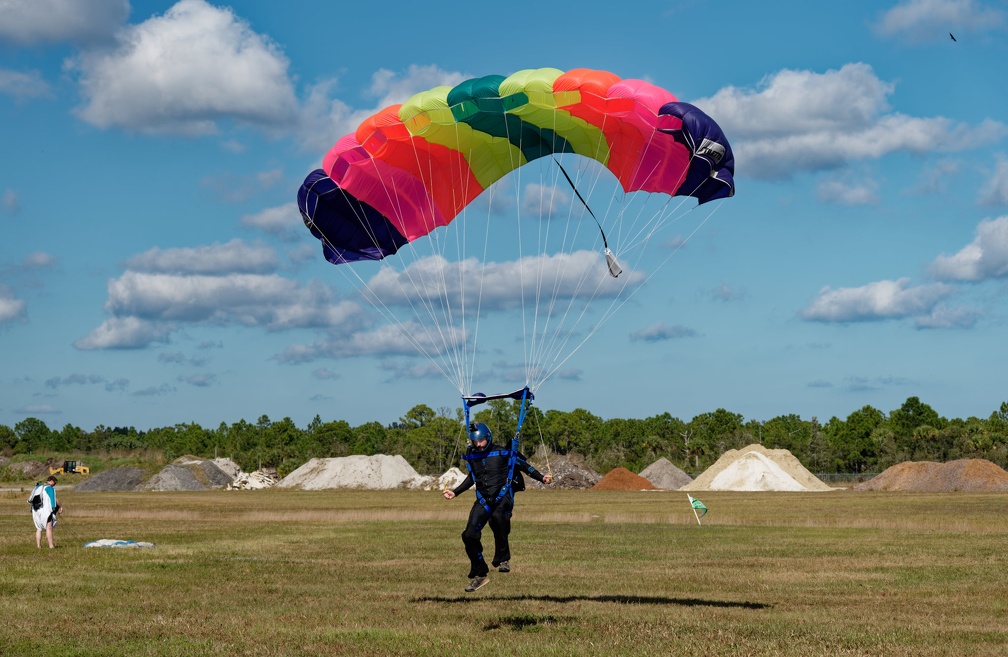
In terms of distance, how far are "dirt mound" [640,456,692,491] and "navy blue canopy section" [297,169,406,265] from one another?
68.1 metres

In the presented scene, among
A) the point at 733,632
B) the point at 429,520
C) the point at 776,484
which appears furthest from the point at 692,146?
the point at 776,484

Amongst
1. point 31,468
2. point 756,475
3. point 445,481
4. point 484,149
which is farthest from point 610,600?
point 31,468

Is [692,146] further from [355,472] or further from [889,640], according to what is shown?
[355,472]

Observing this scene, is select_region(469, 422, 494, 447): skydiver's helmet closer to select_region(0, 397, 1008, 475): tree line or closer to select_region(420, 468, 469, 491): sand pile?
select_region(420, 468, 469, 491): sand pile

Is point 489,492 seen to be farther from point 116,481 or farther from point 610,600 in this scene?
point 116,481

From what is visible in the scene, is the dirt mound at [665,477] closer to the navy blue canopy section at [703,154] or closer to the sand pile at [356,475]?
the sand pile at [356,475]

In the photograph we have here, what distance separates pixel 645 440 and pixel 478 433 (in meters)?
128

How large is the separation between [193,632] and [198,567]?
27.6 feet

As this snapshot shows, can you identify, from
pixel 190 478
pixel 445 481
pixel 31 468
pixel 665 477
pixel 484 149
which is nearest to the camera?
pixel 484 149

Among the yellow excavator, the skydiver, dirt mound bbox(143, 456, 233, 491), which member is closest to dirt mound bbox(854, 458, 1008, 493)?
dirt mound bbox(143, 456, 233, 491)

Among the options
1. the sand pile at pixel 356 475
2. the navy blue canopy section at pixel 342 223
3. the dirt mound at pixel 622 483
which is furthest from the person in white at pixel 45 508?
the sand pile at pixel 356 475

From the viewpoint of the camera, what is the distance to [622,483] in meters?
84.3

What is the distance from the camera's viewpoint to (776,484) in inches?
3078

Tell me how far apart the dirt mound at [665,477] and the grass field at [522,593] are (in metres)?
54.6
